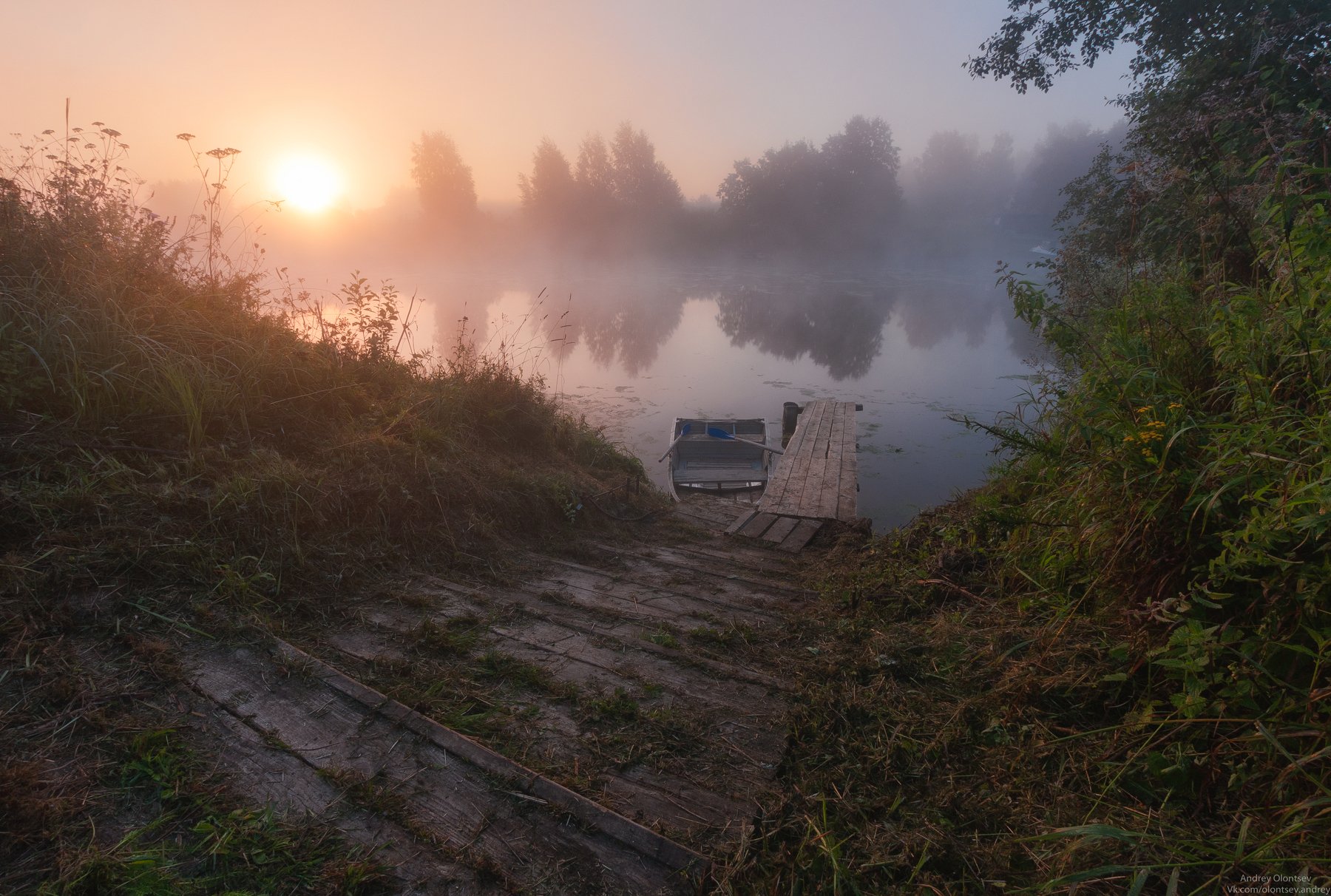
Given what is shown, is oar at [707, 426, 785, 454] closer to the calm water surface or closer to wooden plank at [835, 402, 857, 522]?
the calm water surface

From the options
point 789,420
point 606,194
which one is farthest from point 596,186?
point 789,420

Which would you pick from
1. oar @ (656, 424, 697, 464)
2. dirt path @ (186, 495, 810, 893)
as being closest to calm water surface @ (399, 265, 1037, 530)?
oar @ (656, 424, 697, 464)

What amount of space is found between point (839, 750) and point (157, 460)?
3335 millimetres

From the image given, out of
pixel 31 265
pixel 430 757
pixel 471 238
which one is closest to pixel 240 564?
pixel 430 757

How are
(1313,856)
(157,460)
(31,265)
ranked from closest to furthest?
(1313,856)
(157,460)
(31,265)

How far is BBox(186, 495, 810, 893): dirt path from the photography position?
62.6 inches

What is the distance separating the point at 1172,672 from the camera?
1.76 meters

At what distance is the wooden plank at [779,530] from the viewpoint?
5113mm

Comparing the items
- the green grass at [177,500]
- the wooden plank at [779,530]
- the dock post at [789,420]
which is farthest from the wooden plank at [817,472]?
the green grass at [177,500]

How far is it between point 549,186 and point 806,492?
226 ft

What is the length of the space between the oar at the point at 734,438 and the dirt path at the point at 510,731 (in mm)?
8669

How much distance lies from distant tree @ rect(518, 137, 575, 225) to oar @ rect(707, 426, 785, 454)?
62.2 metres

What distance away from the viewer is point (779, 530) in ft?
17.4

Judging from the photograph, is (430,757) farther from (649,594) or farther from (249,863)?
(649,594)
